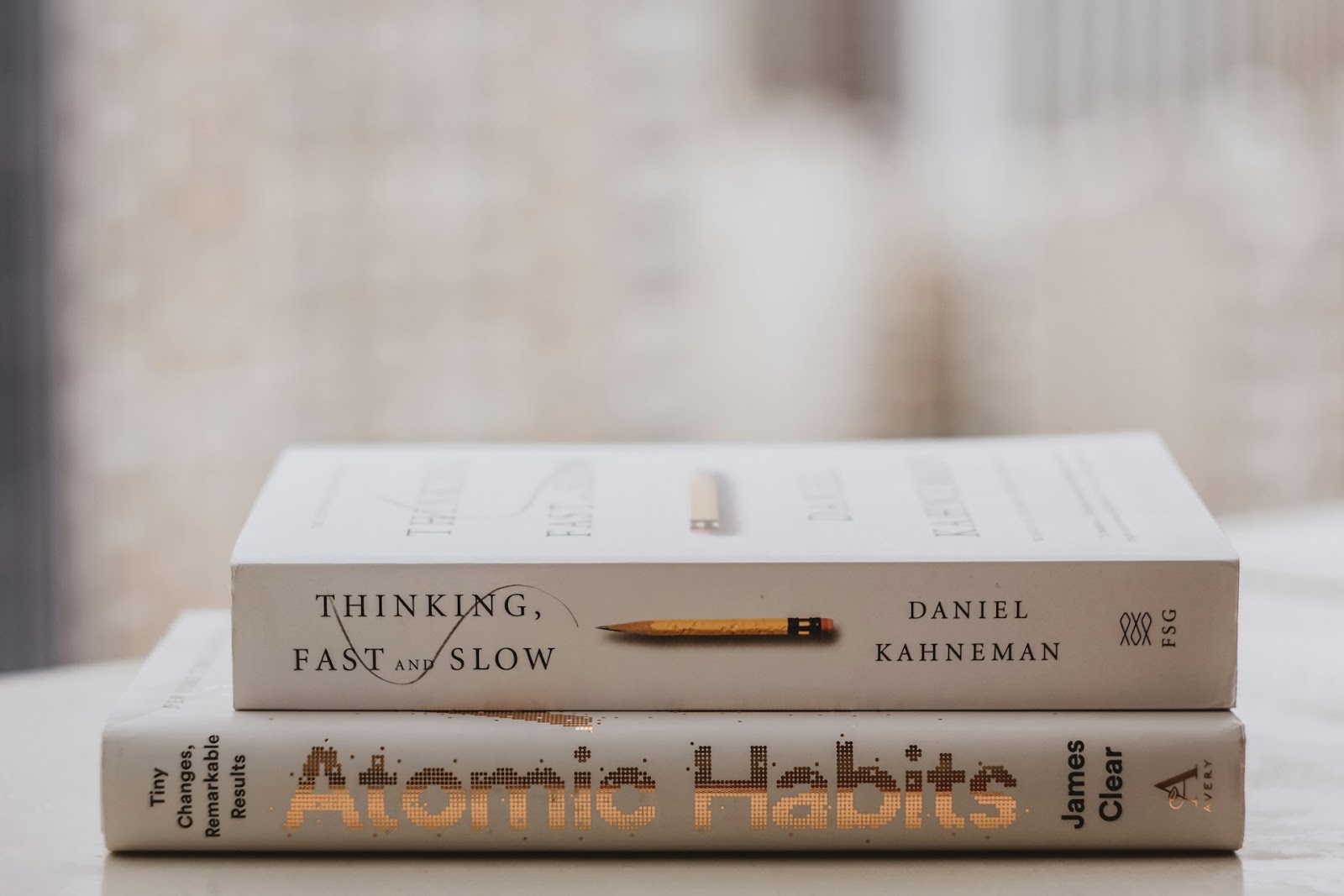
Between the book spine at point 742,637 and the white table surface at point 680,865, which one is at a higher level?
the book spine at point 742,637

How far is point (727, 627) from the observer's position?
0.35m

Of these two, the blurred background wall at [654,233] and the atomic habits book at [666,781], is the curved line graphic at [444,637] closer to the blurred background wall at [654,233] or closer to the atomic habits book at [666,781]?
the atomic habits book at [666,781]

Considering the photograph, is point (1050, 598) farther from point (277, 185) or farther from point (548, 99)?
point (548, 99)

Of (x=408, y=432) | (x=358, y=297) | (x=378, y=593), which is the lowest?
(x=408, y=432)

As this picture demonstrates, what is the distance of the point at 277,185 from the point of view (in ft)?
10.00

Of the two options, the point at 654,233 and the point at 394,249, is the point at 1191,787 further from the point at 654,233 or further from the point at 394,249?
the point at 654,233

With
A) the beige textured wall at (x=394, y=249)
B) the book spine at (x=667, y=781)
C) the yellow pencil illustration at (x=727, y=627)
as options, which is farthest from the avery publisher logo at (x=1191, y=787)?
the beige textured wall at (x=394, y=249)

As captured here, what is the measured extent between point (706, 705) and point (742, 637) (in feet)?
0.07

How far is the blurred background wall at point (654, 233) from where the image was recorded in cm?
275

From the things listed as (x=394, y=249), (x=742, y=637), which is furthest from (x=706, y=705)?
(x=394, y=249)

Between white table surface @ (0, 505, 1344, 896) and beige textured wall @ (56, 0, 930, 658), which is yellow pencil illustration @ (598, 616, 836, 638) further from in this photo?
beige textured wall @ (56, 0, 930, 658)

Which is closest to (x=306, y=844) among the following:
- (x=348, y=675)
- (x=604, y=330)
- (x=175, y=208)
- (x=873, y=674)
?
(x=348, y=675)

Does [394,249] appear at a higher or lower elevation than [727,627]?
lower

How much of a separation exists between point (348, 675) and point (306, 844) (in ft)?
0.16
